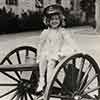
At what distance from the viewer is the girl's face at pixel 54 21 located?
465 centimetres

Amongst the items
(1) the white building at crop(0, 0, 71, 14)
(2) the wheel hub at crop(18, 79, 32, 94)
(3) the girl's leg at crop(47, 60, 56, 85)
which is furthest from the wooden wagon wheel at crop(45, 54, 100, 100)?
(1) the white building at crop(0, 0, 71, 14)

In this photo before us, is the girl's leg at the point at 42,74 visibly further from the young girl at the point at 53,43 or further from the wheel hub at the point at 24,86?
the wheel hub at the point at 24,86

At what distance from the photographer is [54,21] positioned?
4.67 metres

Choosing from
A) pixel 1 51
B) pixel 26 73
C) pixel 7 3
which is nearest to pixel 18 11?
pixel 7 3

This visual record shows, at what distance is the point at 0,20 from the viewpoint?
1953 centimetres

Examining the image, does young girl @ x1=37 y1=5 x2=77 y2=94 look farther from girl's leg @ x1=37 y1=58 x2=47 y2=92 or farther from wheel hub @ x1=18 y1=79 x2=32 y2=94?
wheel hub @ x1=18 y1=79 x2=32 y2=94

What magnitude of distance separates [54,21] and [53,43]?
0.24 m

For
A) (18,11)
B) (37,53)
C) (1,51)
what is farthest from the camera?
(18,11)

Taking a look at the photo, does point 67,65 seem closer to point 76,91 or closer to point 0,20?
point 76,91

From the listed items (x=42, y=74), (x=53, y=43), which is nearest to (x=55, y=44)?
(x=53, y=43)

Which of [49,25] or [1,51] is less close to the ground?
[49,25]

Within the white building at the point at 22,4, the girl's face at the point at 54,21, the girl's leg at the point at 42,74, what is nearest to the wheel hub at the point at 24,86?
the girl's leg at the point at 42,74

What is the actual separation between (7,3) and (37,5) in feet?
6.56

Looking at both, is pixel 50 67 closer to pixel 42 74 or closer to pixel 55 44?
pixel 42 74
